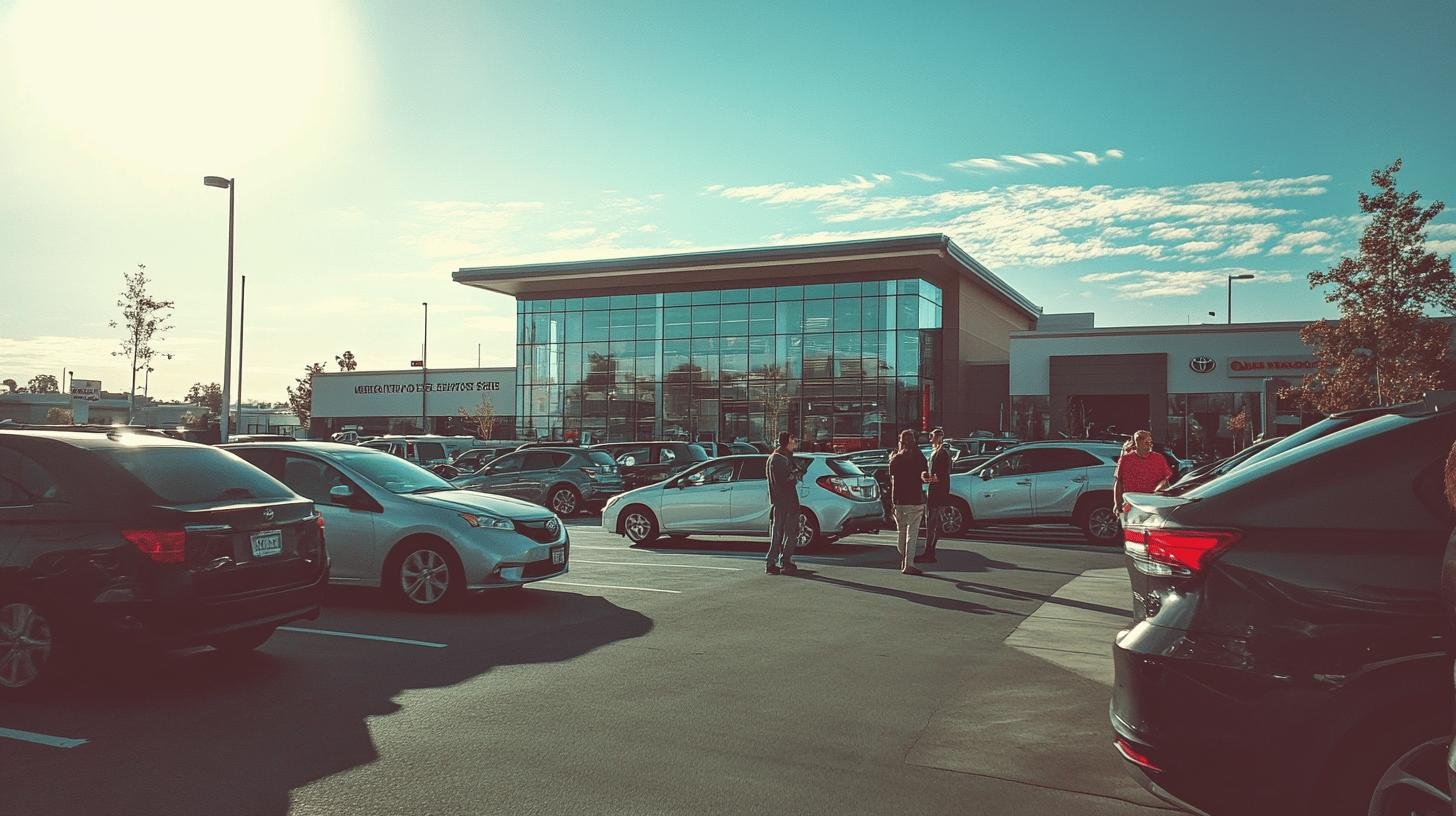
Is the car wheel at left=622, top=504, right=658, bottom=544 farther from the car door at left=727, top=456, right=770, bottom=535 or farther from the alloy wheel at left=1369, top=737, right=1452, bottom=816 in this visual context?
the alloy wheel at left=1369, top=737, right=1452, bottom=816

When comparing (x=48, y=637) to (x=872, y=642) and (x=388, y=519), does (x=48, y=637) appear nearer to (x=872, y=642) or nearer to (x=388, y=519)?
(x=388, y=519)

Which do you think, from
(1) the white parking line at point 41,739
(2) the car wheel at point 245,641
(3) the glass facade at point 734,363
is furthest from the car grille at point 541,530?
(3) the glass facade at point 734,363

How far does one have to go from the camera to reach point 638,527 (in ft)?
56.2

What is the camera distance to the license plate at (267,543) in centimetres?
691

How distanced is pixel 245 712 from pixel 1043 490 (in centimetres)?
1477

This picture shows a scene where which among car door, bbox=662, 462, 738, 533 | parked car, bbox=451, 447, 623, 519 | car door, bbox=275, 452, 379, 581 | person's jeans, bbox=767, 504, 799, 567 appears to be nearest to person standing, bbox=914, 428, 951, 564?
person's jeans, bbox=767, 504, 799, 567

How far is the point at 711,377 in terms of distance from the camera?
51.8 meters

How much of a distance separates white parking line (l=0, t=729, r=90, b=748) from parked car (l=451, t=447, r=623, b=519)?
56.9 ft

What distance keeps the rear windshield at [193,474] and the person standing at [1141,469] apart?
9.12m

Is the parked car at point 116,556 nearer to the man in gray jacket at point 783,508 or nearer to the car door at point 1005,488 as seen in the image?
the man in gray jacket at point 783,508

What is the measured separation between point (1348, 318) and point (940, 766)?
26.7 meters

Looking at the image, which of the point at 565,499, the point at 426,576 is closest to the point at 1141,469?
the point at 426,576

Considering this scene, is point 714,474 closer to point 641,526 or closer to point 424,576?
point 641,526

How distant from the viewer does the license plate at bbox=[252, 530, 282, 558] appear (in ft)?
22.7
